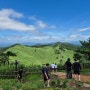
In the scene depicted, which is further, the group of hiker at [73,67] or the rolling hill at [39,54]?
the rolling hill at [39,54]

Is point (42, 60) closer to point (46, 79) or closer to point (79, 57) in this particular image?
point (79, 57)

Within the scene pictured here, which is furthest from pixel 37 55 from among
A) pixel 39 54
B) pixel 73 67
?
pixel 73 67

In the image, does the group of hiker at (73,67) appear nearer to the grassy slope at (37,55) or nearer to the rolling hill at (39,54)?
the grassy slope at (37,55)

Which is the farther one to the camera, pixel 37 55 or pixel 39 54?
pixel 39 54

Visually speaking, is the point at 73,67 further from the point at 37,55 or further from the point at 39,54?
the point at 39,54

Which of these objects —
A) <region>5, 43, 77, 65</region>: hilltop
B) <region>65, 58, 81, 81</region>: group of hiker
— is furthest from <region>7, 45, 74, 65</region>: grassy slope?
<region>65, 58, 81, 81</region>: group of hiker

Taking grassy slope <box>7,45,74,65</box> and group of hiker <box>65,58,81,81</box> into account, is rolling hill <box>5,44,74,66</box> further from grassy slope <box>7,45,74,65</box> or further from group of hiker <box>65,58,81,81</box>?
group of hiker <box>65,58,81,81</box>

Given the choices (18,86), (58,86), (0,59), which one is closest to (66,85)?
(58,86)

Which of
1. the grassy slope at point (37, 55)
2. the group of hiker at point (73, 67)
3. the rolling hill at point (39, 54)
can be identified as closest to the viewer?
the group of hiker at point (73, 67)

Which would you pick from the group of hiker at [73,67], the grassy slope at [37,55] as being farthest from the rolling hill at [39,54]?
the group of hiker at [73,67]

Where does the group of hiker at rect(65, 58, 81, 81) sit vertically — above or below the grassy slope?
below

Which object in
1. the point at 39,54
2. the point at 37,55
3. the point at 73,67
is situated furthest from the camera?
the point at 39,54

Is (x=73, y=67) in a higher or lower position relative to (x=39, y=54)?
lower

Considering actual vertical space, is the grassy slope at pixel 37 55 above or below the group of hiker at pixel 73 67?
above
